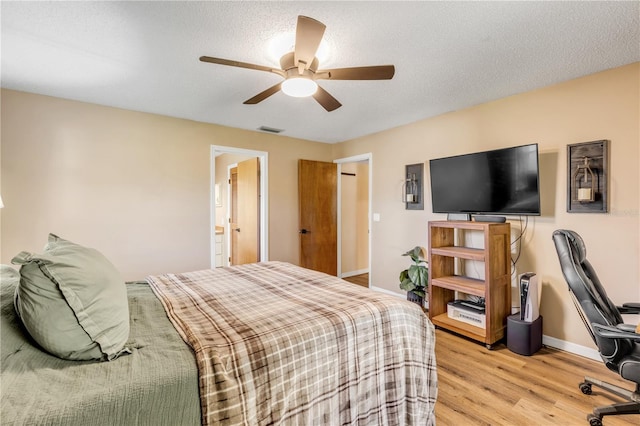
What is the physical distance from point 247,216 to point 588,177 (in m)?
4.19

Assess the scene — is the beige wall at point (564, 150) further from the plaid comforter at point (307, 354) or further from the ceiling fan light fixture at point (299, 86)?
the plaid comforter at point (307, 354)

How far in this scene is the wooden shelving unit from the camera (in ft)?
8.55

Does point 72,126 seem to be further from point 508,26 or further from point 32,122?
point 508,26

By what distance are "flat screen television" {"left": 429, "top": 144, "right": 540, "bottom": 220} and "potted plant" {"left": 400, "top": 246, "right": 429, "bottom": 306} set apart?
683 mm

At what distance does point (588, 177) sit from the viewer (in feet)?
7.83

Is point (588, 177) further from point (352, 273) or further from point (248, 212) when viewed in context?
point (248, 212)

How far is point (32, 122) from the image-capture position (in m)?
2.77

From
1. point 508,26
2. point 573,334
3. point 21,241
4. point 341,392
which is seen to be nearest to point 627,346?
point 573,334

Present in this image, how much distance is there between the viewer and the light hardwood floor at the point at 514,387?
176 cm

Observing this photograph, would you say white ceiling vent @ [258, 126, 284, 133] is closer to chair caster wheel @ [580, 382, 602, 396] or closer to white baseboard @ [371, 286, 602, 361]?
white baseboard @ [371, 286, 602, 361]

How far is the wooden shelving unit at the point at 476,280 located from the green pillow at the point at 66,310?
2796 millimetres

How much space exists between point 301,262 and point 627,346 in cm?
367

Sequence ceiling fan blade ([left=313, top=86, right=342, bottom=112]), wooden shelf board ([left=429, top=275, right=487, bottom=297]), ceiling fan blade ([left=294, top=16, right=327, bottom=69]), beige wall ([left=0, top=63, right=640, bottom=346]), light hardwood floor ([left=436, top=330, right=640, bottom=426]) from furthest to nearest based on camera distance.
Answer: wooden shelf board ([left=429, top=275, right=487, bottom=297]) → beige wall ([left=0, top=63, right=640, bottom=346]) → ceiling fan blade ([left=313, top=86, right=342, bottom=112]) → light hardwood floor ([left=436, top=330, right=640, bottom=426]) → ceiling fan blade ([left=294, top=16, right=327, bottom=69])

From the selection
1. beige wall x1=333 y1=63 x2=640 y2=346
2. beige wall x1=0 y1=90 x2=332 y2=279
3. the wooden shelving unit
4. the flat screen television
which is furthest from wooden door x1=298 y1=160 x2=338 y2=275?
the wooden shelving unit
